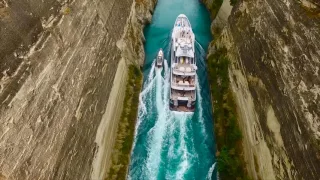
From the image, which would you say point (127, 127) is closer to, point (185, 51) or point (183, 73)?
point (183, 73)

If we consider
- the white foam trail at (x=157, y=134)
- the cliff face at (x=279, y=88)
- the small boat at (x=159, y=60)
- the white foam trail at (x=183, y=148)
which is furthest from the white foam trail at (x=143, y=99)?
the cliff face at (x=279, y=88)

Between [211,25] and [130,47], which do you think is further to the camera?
[211,25]

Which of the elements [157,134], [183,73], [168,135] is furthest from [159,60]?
[168,135]

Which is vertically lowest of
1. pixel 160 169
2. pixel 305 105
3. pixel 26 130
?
pixel 160 169

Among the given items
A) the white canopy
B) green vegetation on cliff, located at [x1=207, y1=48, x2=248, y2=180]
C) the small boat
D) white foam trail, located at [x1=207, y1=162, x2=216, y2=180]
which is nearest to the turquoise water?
white foam trail, located at [x1=207, y1=162, x2=216, y2=180]

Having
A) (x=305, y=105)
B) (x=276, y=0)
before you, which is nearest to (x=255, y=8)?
(x=276, y=0)

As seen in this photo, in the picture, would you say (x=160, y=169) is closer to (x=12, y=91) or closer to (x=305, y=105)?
(x=305, y=105)

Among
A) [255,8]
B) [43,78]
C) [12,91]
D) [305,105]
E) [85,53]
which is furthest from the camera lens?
[255,8]
